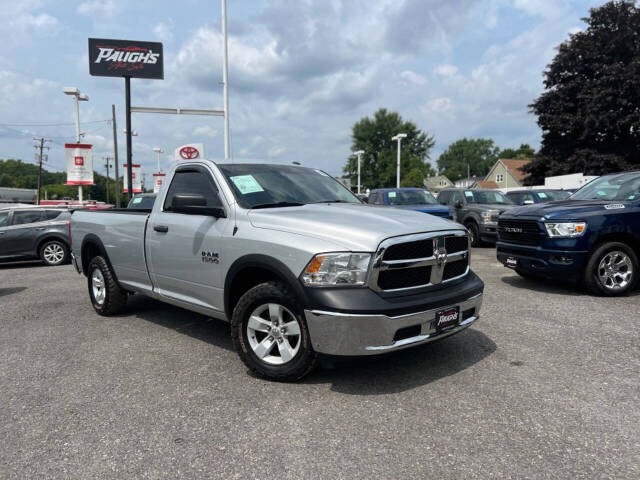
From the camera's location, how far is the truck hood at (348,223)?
338cm

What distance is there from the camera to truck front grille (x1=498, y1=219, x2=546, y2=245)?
684cm

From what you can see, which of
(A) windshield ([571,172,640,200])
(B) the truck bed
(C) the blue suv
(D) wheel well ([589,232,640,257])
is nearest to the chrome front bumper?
(B) the truck bed

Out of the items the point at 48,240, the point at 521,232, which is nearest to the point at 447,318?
the point at 521,232

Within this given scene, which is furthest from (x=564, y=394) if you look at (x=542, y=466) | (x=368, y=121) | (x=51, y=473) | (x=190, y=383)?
(x=368, y=121)

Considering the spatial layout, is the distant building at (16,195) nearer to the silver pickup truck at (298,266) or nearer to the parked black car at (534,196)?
the parked black car at (534,196)

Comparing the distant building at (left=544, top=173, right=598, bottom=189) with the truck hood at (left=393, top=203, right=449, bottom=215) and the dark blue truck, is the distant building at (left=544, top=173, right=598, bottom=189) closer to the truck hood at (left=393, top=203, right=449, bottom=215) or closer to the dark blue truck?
the truck hood at (left=393, top=203, right=449, bottom=215)

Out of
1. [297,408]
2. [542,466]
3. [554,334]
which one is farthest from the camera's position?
[554,334]

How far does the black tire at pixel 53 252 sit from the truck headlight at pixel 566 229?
37.6ft

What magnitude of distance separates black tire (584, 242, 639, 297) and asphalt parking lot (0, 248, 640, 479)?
1.30m

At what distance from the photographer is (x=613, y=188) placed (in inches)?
290

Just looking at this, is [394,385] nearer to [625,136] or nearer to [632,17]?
[625,136]

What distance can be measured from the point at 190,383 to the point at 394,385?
162 centimetres

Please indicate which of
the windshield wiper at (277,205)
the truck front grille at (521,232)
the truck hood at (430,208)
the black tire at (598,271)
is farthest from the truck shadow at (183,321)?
the truck hood at (430,208)

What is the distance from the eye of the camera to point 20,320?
5.96 meters
